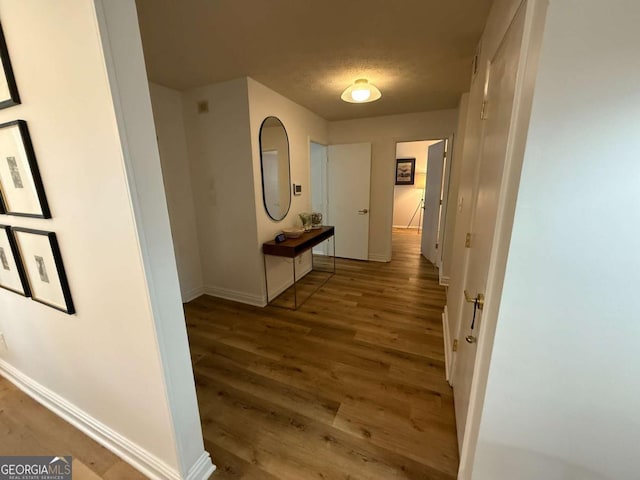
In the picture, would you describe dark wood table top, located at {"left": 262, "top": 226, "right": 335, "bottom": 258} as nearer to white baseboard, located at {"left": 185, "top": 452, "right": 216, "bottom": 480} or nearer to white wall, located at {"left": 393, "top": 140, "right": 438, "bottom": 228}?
white baseboard, located at {"left": 185, "top": 452, "right": 216, "bottom": 480}

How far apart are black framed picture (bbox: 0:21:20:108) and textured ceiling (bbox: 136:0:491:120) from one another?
785 millimetres

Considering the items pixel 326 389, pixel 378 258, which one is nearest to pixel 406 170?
pixel 378 258

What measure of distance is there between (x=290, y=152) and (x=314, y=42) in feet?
4.86

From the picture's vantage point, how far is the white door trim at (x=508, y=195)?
73 centimetres

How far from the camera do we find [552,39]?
2.12ft

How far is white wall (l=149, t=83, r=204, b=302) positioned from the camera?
273 cm

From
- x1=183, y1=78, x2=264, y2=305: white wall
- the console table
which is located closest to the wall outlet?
x1=183, y1=78, x2=264, y2=305: white wall

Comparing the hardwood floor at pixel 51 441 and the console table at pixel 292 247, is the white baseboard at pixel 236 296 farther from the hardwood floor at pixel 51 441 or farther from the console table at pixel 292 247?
the hardwood floor at pixel 51 441

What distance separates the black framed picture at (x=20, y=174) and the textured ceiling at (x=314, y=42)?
1.01 meters

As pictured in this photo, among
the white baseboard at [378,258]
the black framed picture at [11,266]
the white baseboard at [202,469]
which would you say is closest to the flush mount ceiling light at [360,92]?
the black framed picture at [11,266]

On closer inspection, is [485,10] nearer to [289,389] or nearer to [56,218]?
[56,218]

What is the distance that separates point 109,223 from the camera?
96 cm

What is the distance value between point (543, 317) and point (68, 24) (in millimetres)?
1757

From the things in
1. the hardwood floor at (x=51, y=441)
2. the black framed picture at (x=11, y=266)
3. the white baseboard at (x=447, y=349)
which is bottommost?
the hardwood floor at (x=51, y=441)
